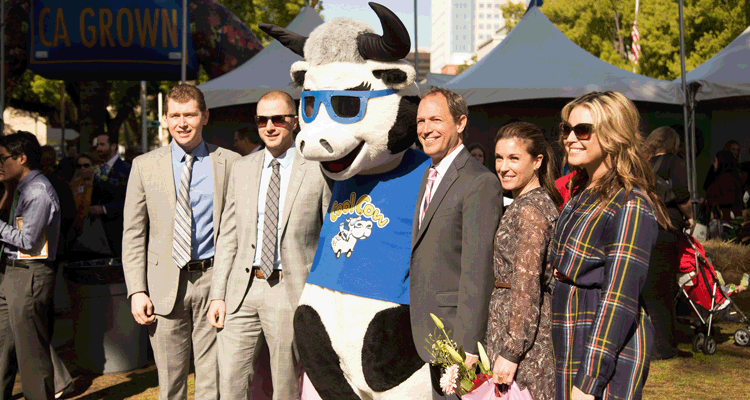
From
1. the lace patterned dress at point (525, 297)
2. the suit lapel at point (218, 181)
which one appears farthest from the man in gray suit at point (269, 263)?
the lace patterned dress at point (525, 297)

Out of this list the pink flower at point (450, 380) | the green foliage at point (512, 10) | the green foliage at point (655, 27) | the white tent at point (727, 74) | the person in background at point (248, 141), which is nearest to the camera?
the pink flower at point (450, 380)

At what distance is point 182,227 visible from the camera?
379 cm

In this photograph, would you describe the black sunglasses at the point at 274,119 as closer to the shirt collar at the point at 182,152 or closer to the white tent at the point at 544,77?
the shirt collar at the point at 182,152

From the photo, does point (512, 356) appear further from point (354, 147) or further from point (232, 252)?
point (232, 252)

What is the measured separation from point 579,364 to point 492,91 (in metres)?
7.31

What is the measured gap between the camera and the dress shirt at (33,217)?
4.53 meters

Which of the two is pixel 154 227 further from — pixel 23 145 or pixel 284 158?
pixel 23 145

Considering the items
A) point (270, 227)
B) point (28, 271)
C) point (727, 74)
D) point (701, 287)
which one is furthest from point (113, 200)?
point (727, 74)

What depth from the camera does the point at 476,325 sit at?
2639mm

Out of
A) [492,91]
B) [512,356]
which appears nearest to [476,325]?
[512,356]

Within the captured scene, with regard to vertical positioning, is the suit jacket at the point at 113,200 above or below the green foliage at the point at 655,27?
below

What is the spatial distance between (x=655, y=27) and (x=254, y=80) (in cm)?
1566

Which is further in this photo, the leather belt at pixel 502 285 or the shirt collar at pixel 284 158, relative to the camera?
the shirt collar at pixel 284 158

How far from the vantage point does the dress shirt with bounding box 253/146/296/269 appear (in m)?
3.57
